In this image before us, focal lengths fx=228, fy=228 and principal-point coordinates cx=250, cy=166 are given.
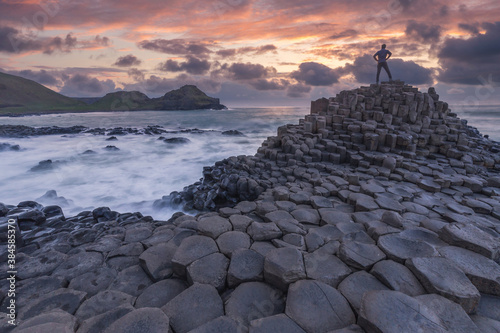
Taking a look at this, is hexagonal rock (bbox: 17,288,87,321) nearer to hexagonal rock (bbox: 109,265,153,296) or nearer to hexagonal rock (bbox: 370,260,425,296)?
hexagonal rock (bbox: 109,265,153,296)

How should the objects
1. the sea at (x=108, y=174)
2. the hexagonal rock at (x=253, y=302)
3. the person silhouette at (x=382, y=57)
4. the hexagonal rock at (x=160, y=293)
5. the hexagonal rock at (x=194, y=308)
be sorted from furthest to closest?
the person silhouette at (x=382, y=57) < the sea at (x=108, y=174) < the hexagonal rock at (x=160, y=293) < the hexagonal rock at (x=253, y=302) < the hexagonal rock at (x=194, y=308)

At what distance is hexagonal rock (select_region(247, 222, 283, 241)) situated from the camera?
341 centimetres

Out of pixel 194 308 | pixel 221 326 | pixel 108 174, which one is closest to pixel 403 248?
pixel 221 326

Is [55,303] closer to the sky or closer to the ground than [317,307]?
closer to the ground

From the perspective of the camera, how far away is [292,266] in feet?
8.27

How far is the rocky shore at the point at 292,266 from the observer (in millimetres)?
2051

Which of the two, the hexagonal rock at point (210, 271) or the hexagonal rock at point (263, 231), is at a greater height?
the hexagonal rock at point (263, 231)

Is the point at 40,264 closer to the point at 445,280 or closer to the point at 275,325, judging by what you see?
the point at 275,325

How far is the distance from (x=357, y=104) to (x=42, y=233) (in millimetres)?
12417

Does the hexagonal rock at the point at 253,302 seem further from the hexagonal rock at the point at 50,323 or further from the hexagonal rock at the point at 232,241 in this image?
the hexagonal rock at the point at 50,323

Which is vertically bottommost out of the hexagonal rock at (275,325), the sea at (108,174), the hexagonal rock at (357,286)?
the sea at (108,174)

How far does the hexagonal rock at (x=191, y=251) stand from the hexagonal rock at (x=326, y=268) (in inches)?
48.6

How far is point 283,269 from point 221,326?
0.82 m

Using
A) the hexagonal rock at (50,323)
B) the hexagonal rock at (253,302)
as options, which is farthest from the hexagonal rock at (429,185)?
the hexagonal rock at (50,323)
